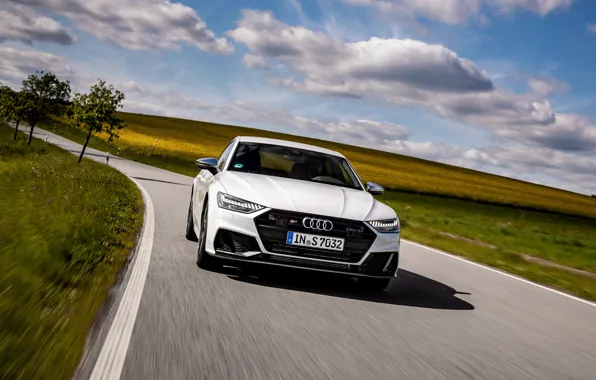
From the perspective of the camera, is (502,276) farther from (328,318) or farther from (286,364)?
(286,364)

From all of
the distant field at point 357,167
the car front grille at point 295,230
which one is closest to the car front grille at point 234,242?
the car front grille at point 295,230

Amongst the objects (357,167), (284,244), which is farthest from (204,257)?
(357,167)

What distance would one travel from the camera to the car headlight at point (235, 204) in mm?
6156

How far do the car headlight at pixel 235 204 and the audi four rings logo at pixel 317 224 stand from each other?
1.43 feet

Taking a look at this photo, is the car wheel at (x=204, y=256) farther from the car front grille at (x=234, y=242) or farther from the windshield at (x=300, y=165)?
the windshield at (x=300, y=165)

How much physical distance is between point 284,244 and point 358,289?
1258mm

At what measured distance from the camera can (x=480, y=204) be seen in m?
44.1

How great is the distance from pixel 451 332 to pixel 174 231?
572 centimetres

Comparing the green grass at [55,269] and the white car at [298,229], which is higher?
the white car at [298,229]

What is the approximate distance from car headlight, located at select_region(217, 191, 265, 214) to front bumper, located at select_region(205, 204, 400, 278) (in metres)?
0.05

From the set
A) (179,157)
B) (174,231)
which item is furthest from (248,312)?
(179,157)

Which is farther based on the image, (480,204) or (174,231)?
(480,204)

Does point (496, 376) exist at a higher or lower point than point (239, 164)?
lower

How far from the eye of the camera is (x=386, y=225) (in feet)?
21.0
